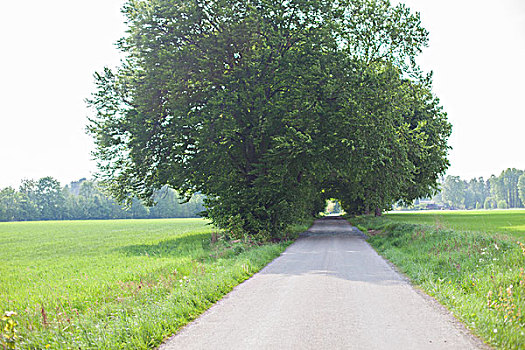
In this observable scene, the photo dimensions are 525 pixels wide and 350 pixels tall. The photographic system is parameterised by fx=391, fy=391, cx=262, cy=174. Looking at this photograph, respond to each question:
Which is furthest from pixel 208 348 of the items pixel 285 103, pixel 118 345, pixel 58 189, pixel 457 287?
pixel 58 189

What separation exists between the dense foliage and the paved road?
396 inches

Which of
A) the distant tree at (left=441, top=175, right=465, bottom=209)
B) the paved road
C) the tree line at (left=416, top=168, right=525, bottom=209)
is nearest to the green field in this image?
the paved road

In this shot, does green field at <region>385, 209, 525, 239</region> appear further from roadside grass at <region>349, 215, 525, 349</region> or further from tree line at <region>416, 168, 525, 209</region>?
tree line at <region>416, 168, 525, 209</region>

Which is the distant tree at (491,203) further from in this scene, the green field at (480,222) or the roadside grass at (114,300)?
the roadside grass at (114,300)

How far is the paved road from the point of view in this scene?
521cm

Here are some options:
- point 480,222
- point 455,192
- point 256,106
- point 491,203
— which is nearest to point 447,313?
point 256,106

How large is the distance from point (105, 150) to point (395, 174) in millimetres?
17766

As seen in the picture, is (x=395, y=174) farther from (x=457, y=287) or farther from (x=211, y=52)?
(x=457, y=287)

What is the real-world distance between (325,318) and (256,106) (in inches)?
561

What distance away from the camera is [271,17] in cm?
2005

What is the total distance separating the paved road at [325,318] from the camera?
5.21 metres

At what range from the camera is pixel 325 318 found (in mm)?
6309

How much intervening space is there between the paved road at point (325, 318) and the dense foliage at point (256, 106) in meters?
10.1

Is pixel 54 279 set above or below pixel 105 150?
below
